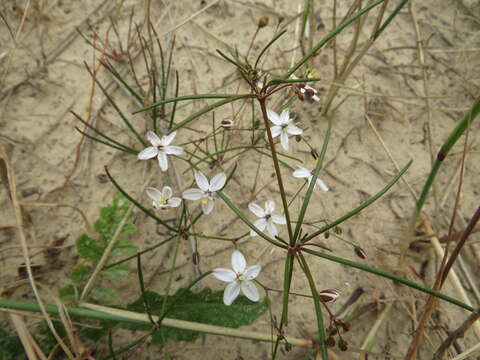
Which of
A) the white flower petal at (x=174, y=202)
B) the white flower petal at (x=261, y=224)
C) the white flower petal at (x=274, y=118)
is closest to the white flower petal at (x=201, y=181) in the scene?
the white flower petal at (x=174, y=202)

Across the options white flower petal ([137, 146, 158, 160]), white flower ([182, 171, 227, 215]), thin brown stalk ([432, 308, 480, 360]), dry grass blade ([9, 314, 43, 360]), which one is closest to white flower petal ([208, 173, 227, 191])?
white flower ([182, 171, 227, 215])

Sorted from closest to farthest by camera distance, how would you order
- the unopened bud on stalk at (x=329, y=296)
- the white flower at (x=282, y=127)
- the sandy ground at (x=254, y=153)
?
the unopened bud on stalk at (x=329, y=296), the white flower at (x=282, y=127), the sandy ground at (x=254, y=153)

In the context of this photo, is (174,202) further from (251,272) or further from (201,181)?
(251,272)

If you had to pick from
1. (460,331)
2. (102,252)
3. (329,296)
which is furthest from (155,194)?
(460,331)

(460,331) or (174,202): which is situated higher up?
(174,202)

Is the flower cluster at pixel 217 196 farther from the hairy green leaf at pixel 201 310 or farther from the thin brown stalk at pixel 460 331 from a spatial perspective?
the thin brown stalk at pixel 460 331

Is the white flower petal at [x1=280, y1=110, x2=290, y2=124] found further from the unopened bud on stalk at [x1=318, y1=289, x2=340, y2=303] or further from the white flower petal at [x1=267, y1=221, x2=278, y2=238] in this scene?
the unopened bud on stalk at [x1=318, y1=289, x2=340, y2=303]

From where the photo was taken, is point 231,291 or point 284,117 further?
point 284,117
